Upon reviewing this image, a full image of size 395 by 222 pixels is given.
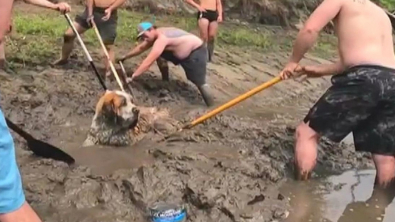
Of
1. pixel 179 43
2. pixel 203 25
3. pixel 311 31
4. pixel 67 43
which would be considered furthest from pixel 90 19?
pixel 311 31

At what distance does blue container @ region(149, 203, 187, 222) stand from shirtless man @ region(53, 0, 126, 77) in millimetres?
4324

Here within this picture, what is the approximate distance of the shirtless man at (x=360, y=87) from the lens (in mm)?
5348

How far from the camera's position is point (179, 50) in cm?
838

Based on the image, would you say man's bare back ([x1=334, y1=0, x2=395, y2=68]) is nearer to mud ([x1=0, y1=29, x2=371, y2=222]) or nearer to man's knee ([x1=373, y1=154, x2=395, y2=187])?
man's knee ([x1=373, y1=154, x2=395, y2=187])

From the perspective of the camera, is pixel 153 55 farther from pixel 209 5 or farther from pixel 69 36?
pixel 209 5

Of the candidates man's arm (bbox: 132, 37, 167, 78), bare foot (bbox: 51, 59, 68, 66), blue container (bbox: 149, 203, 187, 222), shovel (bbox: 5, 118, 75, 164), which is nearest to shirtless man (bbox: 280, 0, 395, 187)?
blue container (bbox: 149, 203, 187, 222)

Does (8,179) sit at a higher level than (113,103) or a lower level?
higher

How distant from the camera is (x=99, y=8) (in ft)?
28.7

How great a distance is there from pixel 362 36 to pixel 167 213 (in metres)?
2.40

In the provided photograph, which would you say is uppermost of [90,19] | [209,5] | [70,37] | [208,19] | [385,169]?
[385,169]

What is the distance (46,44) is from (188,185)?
5434 millimetres

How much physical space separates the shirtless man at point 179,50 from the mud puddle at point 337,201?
293 cm

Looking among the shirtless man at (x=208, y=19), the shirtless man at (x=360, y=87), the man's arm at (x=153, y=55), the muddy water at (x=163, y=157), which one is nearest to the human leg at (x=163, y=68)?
the muddy water at (x=163, y=157)

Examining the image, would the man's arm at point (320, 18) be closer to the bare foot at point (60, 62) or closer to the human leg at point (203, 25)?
the bare foot at point (60, 62)
